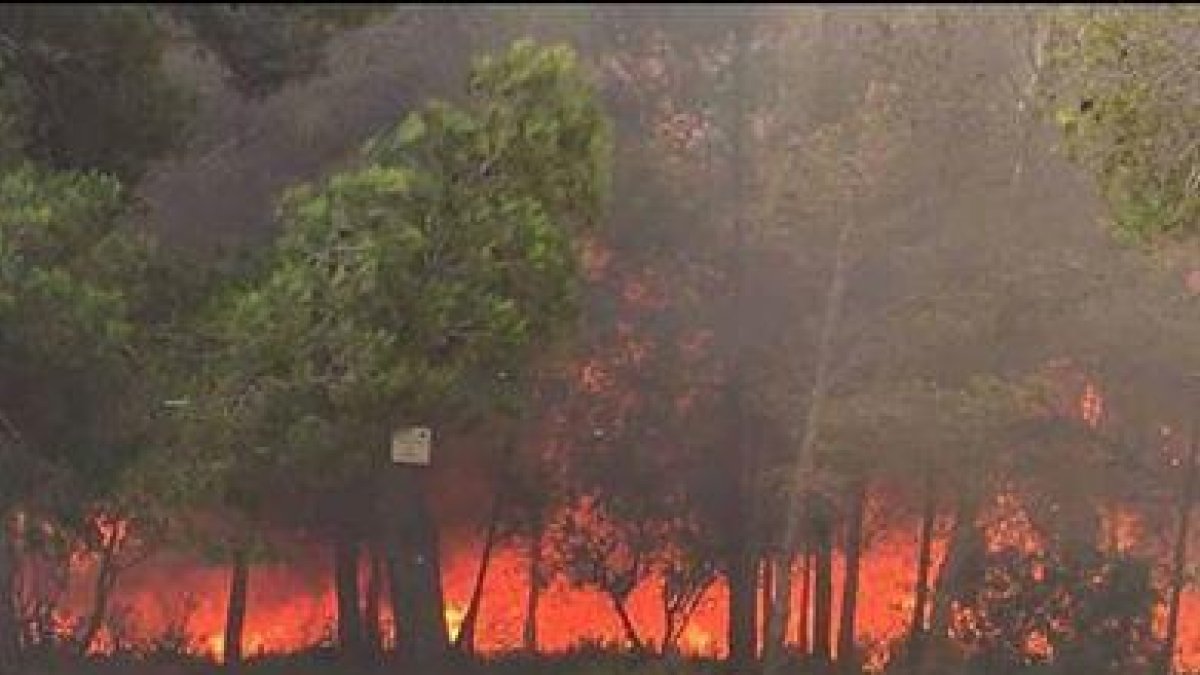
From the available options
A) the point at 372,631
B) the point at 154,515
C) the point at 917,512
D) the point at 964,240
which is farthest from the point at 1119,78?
the point at 372,631

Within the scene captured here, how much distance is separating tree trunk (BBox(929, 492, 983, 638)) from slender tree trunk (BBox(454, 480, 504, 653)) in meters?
6.14

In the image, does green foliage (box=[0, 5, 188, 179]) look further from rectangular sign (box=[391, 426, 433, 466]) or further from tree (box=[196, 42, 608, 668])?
rectangular sign (box=[391, 426, 433, 466])

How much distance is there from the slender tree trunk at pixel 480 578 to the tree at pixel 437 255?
39.0ft

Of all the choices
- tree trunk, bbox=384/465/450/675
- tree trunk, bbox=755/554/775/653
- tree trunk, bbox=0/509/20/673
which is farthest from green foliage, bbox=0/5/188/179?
tree trunk, bbox=755/554/775/653

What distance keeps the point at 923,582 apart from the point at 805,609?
3.15 metres

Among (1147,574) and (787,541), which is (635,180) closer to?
(787,541)

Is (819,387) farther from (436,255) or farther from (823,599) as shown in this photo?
(436,255)

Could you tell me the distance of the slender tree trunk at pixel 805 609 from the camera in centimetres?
2516

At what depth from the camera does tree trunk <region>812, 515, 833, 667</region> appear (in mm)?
24312

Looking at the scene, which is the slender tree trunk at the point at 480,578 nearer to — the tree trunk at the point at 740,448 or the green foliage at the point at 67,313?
the tree trunk at the point at 740,448

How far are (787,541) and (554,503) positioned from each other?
4.00 metres

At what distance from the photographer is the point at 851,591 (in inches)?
975

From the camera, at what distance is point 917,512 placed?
78.4 ft

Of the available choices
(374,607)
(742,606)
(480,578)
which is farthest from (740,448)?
(374,607)
